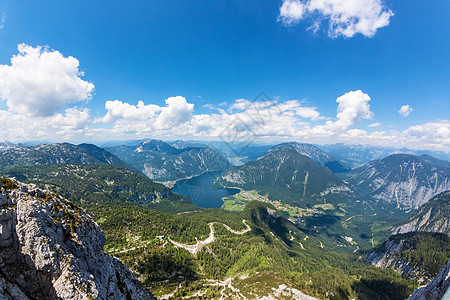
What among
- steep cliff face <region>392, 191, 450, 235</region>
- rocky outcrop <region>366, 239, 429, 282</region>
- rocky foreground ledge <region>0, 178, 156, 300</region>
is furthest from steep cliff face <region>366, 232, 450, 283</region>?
rocky foreground ledge <region>0, 178, 156, 300</region>

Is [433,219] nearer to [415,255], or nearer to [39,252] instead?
[415,255]

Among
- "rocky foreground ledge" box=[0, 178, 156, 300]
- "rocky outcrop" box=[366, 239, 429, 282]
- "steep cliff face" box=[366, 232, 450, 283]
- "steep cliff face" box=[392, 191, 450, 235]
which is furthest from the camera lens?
"steep cliff face" box=[392, 191, 450, 235]

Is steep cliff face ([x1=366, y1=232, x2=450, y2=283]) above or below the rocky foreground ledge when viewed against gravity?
below

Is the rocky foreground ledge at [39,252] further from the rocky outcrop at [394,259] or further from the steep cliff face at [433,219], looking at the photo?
the steep cliff face at [433,219]

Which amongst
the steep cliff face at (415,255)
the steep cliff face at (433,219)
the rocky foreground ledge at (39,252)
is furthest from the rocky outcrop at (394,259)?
the rocky foreground ledge at (39,252)

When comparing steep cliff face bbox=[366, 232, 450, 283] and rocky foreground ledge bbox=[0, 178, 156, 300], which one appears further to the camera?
steep cliff face bbox=[366, 232, 450, 283]

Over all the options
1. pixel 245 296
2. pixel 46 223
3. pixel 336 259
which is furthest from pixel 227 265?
pixel 336 259

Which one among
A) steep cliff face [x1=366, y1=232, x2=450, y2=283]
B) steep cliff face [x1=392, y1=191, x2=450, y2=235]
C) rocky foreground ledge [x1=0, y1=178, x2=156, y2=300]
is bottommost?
steep cliff face [x1=392, y1=191, x2=450, y2=235]

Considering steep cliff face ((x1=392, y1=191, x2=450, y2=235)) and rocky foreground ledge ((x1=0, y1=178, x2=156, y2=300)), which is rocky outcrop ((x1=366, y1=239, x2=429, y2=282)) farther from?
rocky foreground ledge ((x1=0, y1=178, x2=156, y2=300))
